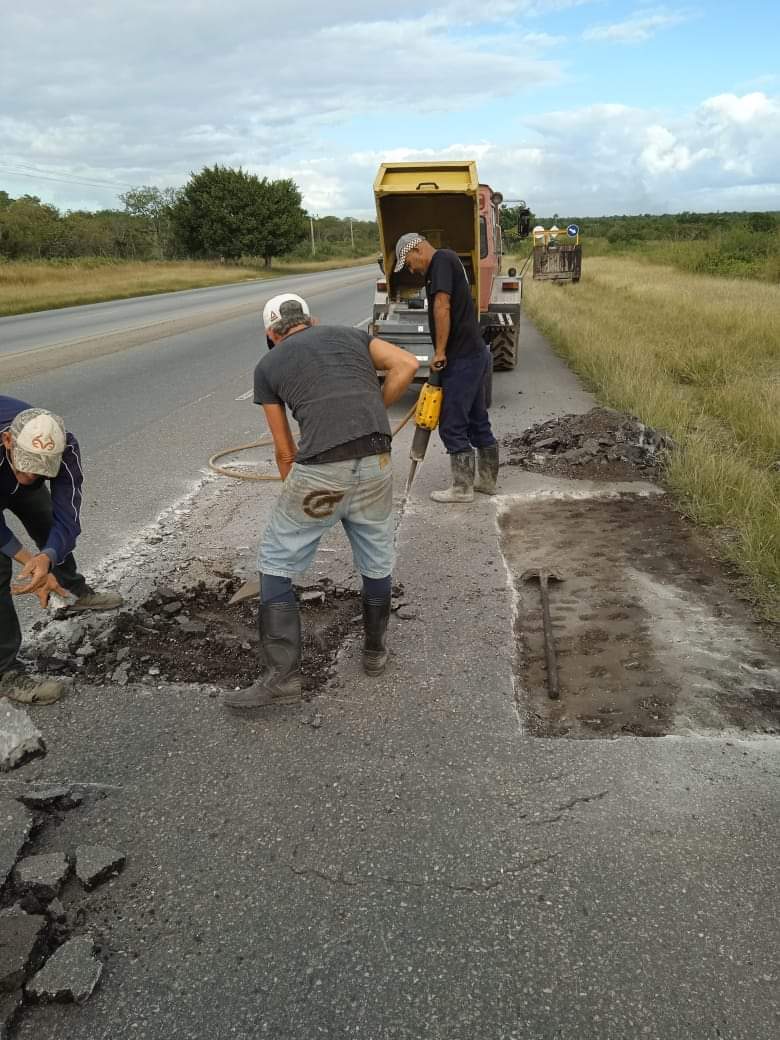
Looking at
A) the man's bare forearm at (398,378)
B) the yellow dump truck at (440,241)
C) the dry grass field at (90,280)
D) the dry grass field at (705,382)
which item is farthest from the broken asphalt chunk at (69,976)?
the dry grass field at (90,280)

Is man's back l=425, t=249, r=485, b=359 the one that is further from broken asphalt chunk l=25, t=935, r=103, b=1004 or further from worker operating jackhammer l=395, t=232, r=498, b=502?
broken asphalt chunk l=25, t=935, r=103, b=1004

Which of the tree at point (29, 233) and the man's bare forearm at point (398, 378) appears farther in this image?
the tree at point (29, 233)

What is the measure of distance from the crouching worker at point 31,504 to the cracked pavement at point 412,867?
1.01 feet

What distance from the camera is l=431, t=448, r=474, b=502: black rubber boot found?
237 inches

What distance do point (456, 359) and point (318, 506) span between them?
125 inches

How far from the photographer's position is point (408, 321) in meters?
9.76

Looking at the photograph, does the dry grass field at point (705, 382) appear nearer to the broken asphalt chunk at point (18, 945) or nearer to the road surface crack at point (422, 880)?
the road surface crack at point (422, 880)

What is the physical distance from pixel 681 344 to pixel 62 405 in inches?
380

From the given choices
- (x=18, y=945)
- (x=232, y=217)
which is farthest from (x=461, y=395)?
(x=232, y=217)

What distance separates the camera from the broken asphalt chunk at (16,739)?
2939mm

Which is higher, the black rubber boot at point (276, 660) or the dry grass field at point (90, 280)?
the dry grass field at point (90, 280)

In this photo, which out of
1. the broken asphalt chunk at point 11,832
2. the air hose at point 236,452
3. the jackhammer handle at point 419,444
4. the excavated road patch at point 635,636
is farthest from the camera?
the air hose at point 236,452

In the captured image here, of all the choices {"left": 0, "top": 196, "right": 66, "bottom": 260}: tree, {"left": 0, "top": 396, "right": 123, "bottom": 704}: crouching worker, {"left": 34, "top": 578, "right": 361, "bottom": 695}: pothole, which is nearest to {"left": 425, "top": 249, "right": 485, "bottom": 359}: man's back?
{"left": 34, "top": 578, "right": 361, "bottom": 695}: pothole

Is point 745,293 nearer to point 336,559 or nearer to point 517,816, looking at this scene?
point 336,559
